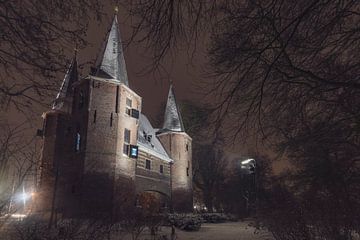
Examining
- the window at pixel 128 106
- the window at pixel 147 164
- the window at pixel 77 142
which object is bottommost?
the window at pixel 147 164

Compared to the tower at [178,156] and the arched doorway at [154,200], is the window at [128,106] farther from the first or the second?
the tower at [178,156]

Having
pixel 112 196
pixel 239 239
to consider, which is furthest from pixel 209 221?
pixel 239 239

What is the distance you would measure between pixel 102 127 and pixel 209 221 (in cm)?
1587

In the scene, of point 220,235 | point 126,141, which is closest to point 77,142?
point 126,141

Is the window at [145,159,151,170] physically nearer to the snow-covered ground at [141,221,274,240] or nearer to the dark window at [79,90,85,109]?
the dark window at [79,90,85,109]

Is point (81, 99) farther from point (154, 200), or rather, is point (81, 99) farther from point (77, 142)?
point (154, 200)

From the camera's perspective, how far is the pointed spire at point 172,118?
43.4 meters

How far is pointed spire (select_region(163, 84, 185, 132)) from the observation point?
43.4 metres

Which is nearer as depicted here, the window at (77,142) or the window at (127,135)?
the window at (77,142)

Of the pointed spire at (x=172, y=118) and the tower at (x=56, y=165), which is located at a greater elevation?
the pointed spire at (x=172, y=118)

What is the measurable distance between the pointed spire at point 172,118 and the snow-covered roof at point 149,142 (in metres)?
2.38

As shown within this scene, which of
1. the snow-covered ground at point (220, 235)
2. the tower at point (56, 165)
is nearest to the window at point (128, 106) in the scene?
the tower at point (56, 165)

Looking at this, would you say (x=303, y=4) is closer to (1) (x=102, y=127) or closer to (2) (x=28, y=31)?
(2) (x=28, y=31)

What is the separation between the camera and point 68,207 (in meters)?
27.4
